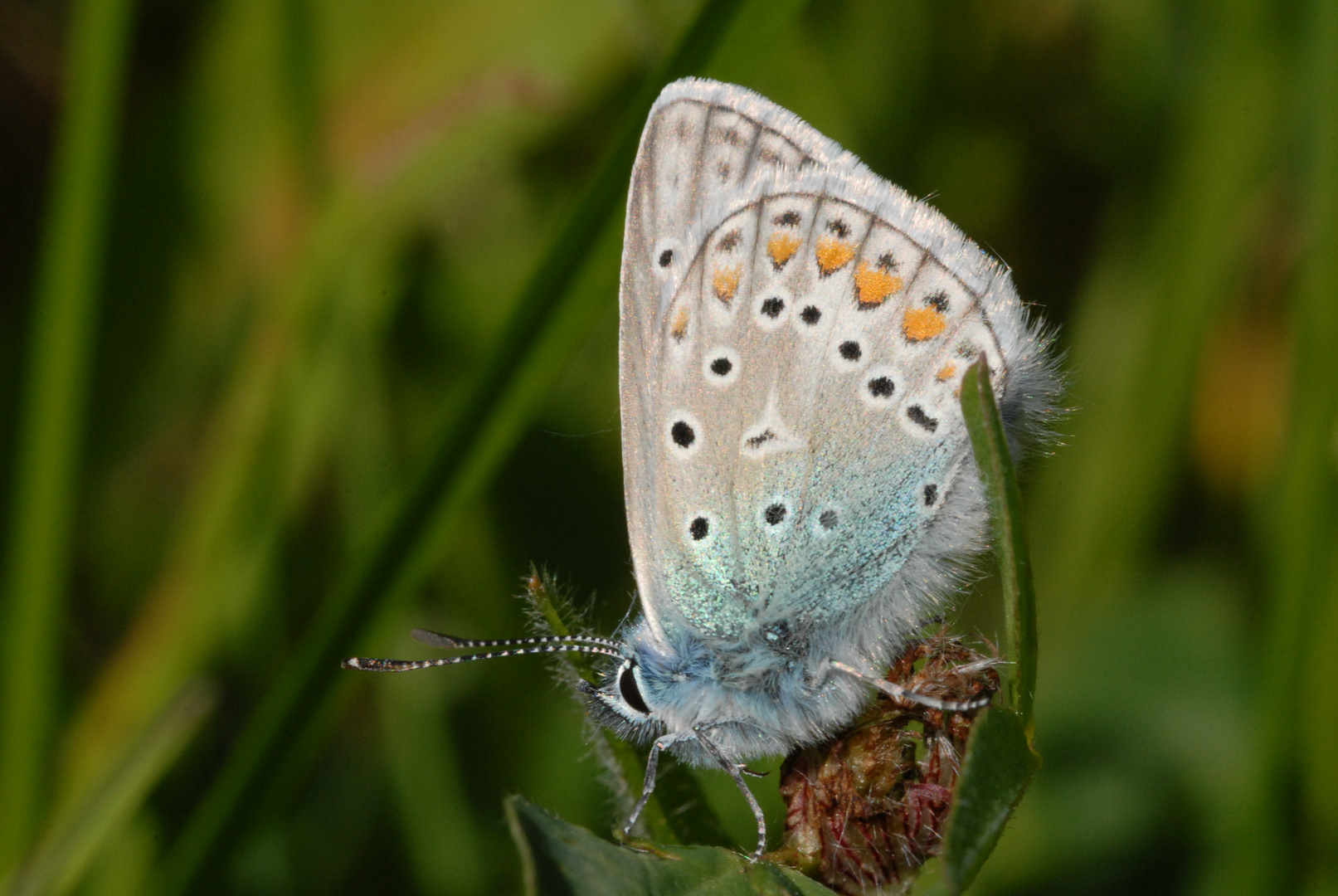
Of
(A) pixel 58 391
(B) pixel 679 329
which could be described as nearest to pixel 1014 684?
(B) pixel 679 329

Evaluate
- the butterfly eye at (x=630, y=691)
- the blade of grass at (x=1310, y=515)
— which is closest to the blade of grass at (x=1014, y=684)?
the butterfly eye at (x=630, y=691)

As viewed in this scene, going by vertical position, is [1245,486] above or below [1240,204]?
below

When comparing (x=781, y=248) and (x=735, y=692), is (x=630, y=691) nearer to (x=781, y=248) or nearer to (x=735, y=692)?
(x=735, y=692)

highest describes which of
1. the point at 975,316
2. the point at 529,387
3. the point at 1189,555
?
the point at 975,316

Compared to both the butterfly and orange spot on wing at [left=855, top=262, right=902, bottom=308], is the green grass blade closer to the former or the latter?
the butterfly

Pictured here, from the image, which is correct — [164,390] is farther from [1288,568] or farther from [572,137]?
[1288,568]

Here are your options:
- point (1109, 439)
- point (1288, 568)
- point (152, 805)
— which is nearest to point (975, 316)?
point (1288, 568)

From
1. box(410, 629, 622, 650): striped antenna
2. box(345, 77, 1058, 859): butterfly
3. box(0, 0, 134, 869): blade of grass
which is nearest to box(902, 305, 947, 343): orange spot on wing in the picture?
box(345, 77, 1058, 859): butterfly
